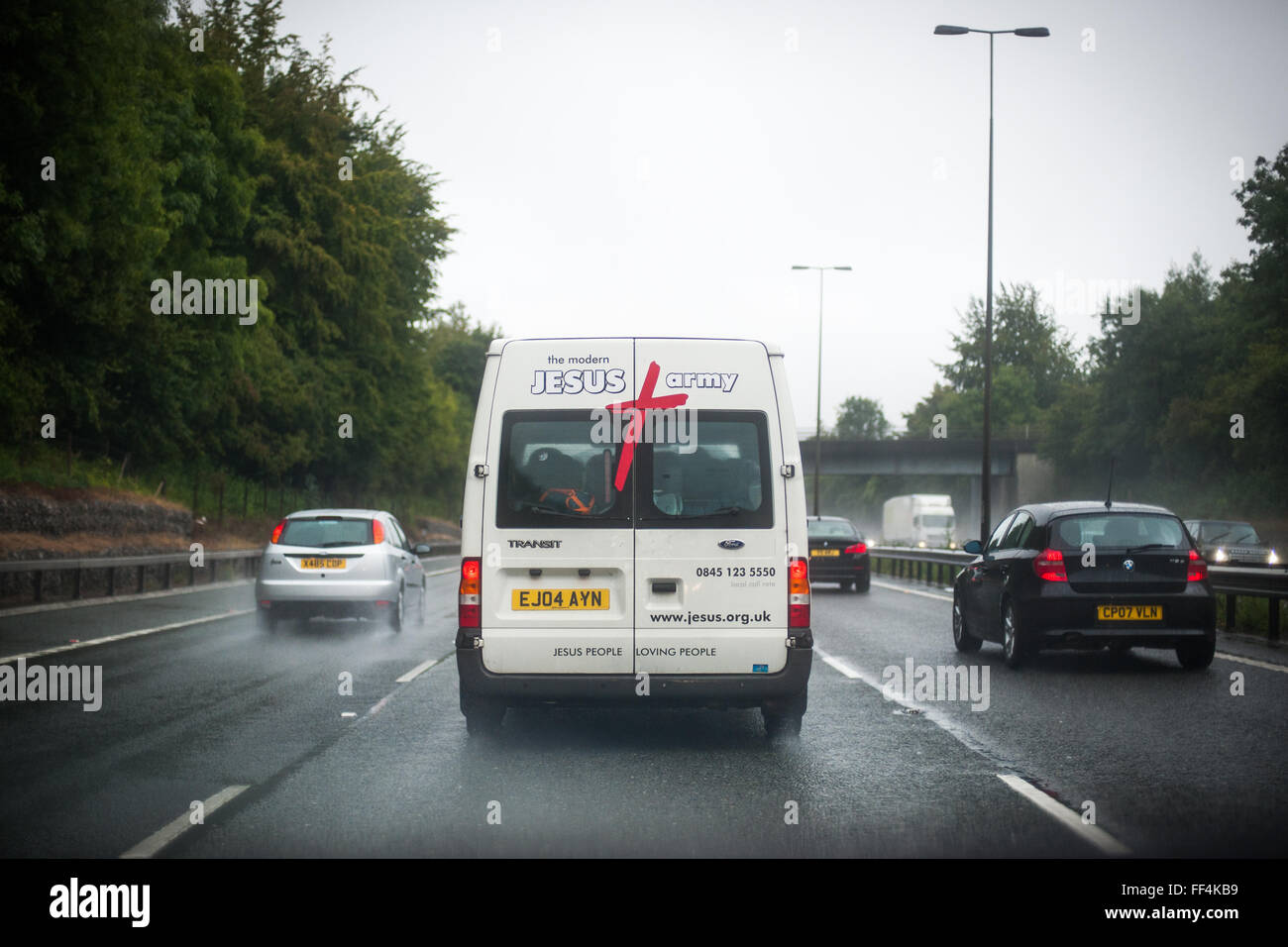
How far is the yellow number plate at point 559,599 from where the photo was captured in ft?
27.4

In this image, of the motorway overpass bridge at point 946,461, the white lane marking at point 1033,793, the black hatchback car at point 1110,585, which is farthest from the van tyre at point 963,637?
the motorway overpass bridge at point 946,461

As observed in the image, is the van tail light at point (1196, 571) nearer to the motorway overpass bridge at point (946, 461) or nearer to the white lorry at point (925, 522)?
the white lorry at point (925, 522)

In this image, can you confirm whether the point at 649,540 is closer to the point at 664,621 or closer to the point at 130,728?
the point at 664,621

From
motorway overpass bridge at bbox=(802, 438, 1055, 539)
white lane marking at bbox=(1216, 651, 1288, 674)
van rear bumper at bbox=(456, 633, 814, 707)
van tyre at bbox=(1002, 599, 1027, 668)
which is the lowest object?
white lane marking at bbox=(1216, 651, 1288, 674)

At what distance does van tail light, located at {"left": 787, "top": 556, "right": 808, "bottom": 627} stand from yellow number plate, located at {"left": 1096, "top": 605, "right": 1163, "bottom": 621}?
5.40 meters

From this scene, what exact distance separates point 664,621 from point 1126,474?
67465 millimetres

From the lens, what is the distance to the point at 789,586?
8375 millimetres

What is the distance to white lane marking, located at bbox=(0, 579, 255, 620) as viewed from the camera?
19.0m

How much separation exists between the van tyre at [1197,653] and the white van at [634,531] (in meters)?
6.07

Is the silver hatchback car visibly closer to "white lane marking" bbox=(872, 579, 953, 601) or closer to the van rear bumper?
the van rear bumper

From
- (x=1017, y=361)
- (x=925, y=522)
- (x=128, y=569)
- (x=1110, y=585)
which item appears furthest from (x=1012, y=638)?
(x=1017, y=361)

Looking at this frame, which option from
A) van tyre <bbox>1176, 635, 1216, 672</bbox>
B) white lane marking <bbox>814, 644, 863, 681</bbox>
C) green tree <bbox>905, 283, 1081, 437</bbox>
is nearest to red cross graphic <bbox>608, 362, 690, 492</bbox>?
white lane marking <bbox>814, 644, 863, 681</bbox>

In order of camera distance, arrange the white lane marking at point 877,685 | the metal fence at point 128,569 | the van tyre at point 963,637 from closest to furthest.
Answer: the white lane marking at point 877,685 < the van tyre at point 963,637 < the metal fence at point 128,569
